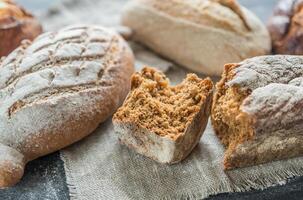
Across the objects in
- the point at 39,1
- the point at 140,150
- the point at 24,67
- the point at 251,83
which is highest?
the point at 251,83

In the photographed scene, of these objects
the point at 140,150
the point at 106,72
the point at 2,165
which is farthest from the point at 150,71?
the point at 2,165

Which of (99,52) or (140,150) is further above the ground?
(99,52)

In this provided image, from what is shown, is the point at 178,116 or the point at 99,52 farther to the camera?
the point at 99,52

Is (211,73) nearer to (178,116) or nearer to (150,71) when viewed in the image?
(150,71)

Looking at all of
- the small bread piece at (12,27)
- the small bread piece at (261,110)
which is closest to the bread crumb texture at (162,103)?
the small bread piece at (261,110)

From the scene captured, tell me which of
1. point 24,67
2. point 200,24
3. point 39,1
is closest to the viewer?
point 24,67
